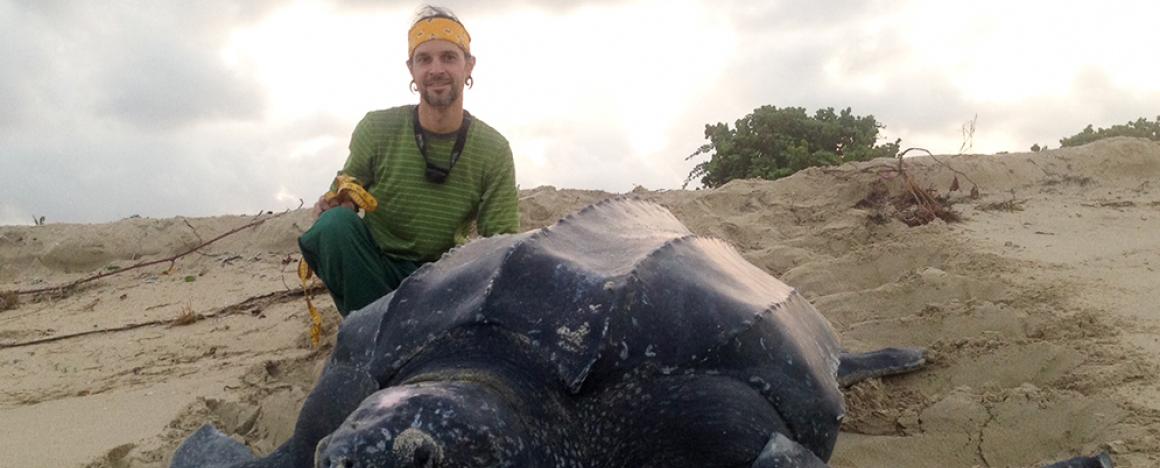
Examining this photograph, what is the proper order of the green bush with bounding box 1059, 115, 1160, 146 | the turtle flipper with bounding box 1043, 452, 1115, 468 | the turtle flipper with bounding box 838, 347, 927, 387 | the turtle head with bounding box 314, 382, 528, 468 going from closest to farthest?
the turtle head with bounding box 314, 382, 528, 468 → the turtle flipper with bounding box 1043, 452, 1115, 468 → the turtle flipper with bounding box 838, 347, 927, 387 → the green bush with bounding box 1059, 115, 1160, 146

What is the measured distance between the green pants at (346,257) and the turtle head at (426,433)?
1461 mm

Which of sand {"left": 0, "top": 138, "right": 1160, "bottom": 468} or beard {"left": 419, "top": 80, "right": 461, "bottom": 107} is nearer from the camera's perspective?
sand {"left": 0, "top": 138, "right": 1160, "bottom": 468}

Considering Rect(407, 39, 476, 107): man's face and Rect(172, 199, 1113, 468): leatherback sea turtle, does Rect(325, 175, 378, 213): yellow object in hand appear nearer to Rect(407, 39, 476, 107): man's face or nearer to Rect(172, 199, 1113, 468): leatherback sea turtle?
Rect(407, 39, 476, 107): man's face

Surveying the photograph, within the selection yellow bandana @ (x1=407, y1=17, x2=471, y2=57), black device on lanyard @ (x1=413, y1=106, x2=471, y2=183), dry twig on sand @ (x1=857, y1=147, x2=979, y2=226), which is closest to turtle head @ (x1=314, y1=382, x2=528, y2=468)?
black device on lanyard @ (x1=413, y1=106, x2=471, y2=183)

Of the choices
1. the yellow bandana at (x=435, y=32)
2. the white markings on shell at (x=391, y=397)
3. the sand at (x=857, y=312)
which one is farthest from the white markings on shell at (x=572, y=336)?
the yellow bandana at (x=435, y=32)

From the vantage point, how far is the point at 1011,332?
2535mm

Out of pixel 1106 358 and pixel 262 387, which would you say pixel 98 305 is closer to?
pixel 262 387

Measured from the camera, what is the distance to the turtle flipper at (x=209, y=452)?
195 cm

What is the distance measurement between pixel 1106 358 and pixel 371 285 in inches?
87.5

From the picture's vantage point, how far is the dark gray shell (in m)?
1.45

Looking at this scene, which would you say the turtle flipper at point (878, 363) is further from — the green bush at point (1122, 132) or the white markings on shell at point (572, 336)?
the green bush at point (1122, 132)

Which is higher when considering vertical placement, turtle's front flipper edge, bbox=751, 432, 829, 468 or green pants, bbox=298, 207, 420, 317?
green pants, bbox=298, 207, 420, 317

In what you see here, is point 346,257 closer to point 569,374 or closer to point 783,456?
point 569,374

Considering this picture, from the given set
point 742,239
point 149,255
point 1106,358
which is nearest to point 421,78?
point 742,239
